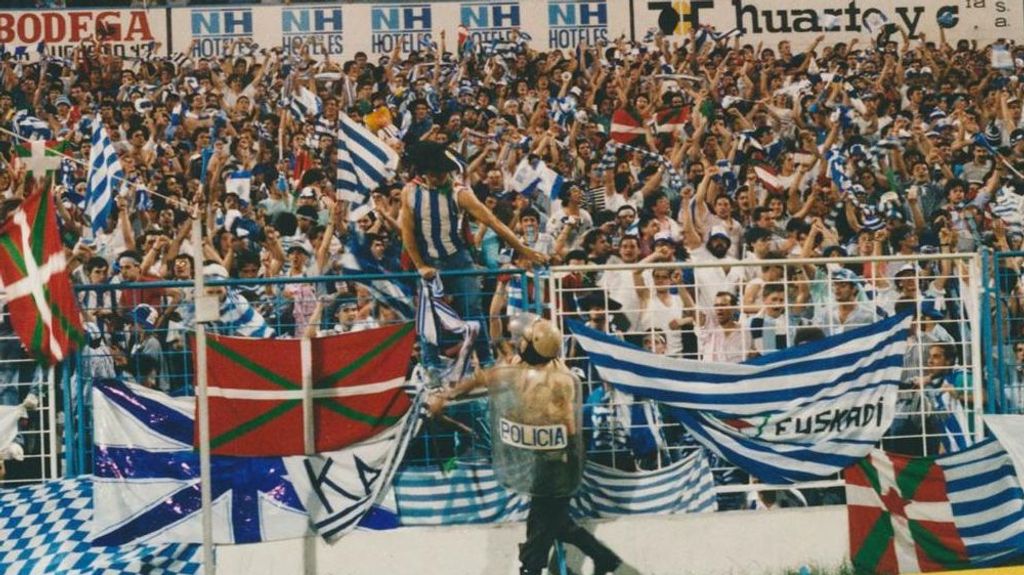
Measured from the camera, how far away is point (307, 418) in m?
10.1

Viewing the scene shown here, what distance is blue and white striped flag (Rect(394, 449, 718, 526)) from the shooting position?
10.2 m

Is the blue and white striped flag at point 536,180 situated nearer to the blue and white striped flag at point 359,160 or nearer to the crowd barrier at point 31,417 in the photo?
the blue and white striped flag at point 359,160

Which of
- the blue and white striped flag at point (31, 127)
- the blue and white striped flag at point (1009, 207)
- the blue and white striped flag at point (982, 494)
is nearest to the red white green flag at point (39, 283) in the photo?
the blue and white striped flag at point (982, 494)

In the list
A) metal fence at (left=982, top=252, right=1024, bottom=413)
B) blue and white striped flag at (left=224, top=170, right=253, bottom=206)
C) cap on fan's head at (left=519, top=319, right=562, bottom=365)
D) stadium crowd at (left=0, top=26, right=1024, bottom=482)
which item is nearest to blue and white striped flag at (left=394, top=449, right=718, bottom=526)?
stadium crowd at (left=0, top=26, right=1024, bottom=482)

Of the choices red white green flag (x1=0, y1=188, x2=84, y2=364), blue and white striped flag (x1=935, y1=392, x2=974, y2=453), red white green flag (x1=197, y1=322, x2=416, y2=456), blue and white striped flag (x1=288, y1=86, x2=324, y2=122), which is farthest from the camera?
blue and white striped flag (x1=288, y1=86, x2=324, y2=122)

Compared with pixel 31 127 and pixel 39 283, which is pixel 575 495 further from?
pixel 31 127

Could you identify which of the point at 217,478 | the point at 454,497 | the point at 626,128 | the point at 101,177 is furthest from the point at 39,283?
the point at 626,128

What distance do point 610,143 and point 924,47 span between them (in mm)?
7395

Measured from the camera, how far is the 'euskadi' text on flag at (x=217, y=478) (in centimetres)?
1006

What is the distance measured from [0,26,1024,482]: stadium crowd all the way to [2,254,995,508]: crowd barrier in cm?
3

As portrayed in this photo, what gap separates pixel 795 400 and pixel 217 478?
3.73 metres

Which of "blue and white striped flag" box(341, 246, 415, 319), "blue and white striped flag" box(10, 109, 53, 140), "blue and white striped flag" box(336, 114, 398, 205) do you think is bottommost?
"blue and white striped flag" box(341, 246, 415, 319)

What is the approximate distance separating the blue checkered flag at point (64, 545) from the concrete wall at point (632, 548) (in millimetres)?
356

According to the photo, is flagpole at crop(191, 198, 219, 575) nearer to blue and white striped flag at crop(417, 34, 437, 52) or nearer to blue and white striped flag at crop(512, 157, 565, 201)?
blue and white striped flag at crop(512, 157, 565, 201)
